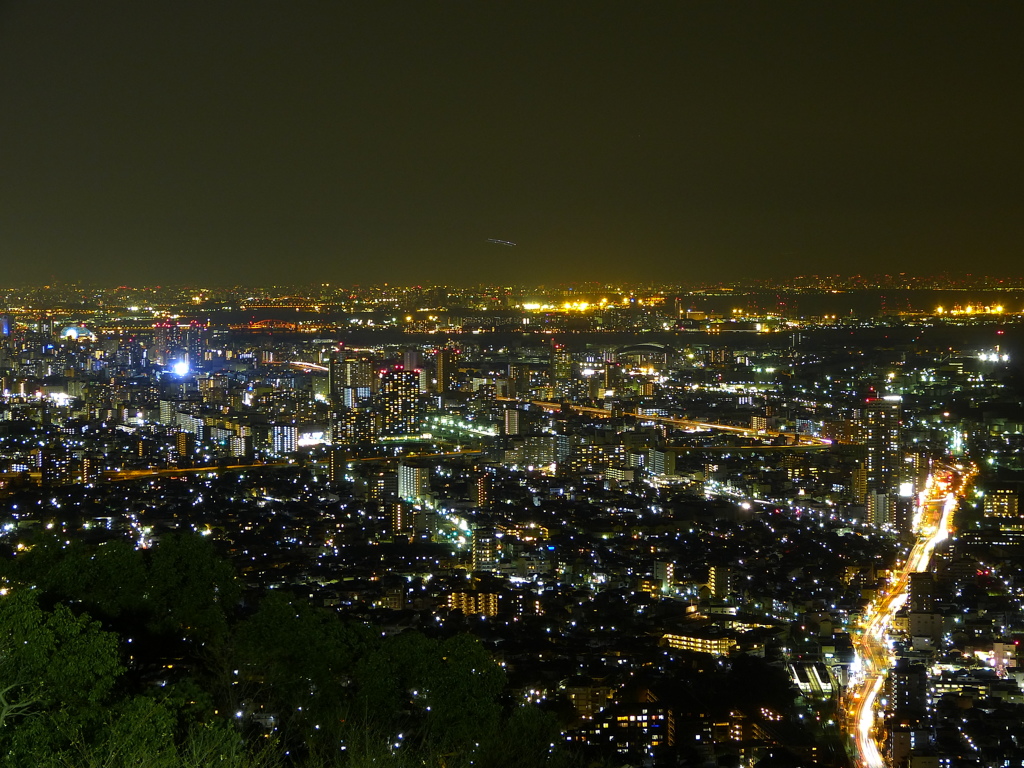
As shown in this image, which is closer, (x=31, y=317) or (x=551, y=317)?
(x=31, y=317)

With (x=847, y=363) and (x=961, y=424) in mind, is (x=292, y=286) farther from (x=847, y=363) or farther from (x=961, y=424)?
(x=961, y=424)

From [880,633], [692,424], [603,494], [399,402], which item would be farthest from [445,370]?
[880,633]

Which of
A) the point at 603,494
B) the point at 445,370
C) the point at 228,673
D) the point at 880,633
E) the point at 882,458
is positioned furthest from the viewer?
the point at 445,370

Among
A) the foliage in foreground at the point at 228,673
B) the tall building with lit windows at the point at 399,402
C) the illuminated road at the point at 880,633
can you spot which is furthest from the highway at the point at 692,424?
the foliage in foreground at the point at 228,673

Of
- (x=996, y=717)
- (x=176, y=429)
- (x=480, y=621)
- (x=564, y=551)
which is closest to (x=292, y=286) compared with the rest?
(x=176, y=429)

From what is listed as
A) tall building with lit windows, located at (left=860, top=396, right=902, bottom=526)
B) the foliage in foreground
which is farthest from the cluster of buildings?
the foliage in foreground

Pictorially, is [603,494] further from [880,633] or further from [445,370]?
[445,370]

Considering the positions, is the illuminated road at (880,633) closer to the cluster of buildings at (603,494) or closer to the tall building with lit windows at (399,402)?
the cluster of buildings at (603,494)

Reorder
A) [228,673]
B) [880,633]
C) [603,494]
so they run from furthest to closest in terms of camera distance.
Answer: [603,494] < [880,633] < [228,673]
